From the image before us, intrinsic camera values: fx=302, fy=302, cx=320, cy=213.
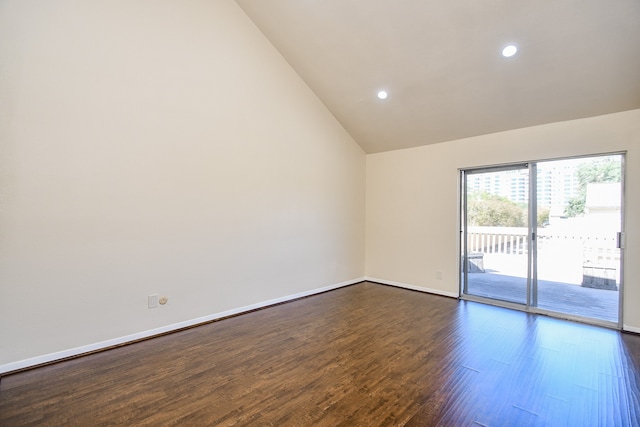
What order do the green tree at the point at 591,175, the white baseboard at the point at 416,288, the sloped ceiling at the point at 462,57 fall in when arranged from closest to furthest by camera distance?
the sloped ceiling at the point at 462,57 < the green tree at the point at 591,175 < the white baseboard at the point at 416,288

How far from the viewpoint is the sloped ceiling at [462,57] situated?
2.80 metres

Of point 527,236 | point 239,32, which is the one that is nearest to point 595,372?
point 527,236

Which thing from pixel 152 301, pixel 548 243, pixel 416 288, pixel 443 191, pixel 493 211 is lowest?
pixel 416 288

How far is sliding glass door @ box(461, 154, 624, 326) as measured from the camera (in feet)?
11.7

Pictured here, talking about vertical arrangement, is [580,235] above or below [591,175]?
below

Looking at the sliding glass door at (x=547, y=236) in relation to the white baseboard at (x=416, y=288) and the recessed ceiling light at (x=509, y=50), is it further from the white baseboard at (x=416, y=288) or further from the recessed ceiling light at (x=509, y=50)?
the recessed ceiling light at (x=509, y=50)

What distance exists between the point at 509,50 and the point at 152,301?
14.8ft

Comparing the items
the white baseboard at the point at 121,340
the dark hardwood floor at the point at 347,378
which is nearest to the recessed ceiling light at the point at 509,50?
the dark hardwood floor at the point at 347,378

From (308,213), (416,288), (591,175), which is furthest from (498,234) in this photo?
(308,213)

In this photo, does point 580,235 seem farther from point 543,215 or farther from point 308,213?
point 308,213

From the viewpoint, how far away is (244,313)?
3881 mm

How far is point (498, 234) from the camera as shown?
4391 millimetres

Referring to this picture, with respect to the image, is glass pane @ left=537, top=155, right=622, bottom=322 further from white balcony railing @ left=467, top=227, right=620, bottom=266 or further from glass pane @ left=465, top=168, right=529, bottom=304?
glass pane @ left=465, top=168, right=529, bottom=304

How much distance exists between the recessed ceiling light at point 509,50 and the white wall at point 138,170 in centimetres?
265
